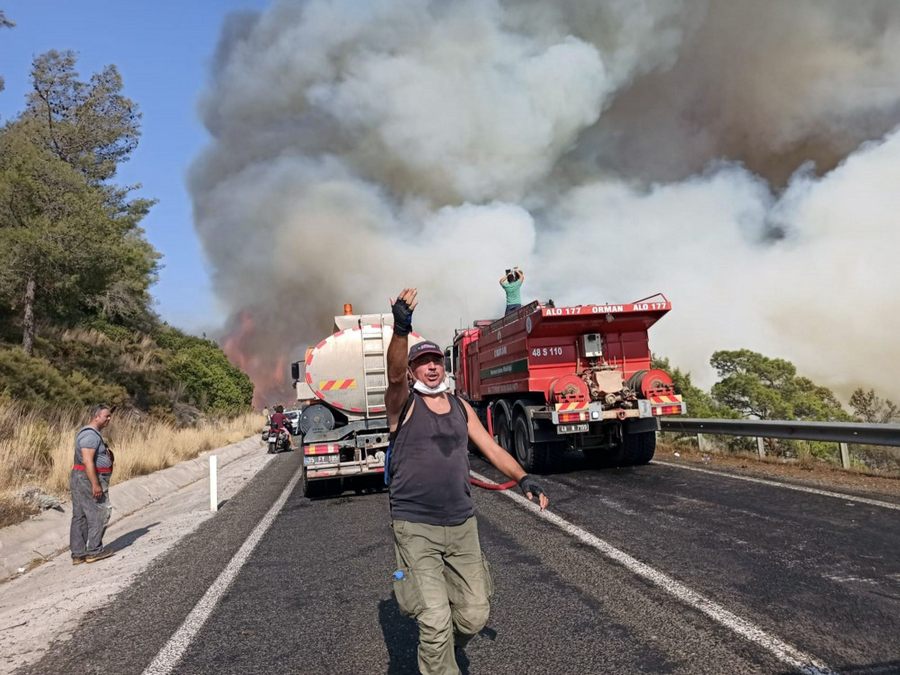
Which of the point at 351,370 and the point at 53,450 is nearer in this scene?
the point at 351,370

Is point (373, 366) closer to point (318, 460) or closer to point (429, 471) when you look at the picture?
point (318, 460)

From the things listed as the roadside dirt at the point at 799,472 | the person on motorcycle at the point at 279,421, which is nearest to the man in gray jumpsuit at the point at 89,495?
the roadside dirt at the point at 799,472

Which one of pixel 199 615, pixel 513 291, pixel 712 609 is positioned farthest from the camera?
pixel 513 291

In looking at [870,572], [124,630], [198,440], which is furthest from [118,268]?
[870,572]

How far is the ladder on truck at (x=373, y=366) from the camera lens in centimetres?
916

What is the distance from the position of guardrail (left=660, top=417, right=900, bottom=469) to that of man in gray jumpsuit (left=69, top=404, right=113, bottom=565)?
8.85m

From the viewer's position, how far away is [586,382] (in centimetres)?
963

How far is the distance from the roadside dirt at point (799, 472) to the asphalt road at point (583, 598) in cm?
103

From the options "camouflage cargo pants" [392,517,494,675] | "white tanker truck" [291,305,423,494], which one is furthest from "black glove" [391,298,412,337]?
"white tanker truck" [291,305,423,494]

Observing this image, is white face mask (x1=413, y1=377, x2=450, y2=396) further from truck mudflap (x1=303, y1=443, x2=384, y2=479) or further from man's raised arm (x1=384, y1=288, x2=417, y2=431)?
truck mudflap (x1=303, y1=443, x2=384, y2=479)

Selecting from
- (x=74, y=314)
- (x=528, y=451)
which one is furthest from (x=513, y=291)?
(x=74, y=314)

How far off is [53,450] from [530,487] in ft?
34.0

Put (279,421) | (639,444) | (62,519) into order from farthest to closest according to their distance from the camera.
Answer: (279,421)
(639,444)
(62,519)

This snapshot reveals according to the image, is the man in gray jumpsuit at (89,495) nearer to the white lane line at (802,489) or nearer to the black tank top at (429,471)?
the black tank top at (429,471)
